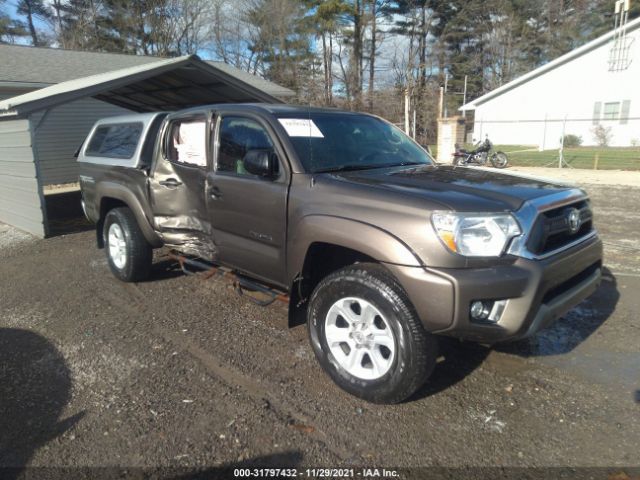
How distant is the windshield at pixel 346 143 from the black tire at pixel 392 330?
89cm

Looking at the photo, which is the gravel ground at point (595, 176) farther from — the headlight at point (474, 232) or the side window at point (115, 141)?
the headlight at point (474, 232)

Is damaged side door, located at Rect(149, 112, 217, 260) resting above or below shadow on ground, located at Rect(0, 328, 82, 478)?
above

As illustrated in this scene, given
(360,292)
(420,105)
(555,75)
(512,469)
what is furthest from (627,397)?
(555,75)

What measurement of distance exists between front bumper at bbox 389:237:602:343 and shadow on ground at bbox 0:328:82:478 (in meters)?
2.29

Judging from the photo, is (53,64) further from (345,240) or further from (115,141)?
(345,240)

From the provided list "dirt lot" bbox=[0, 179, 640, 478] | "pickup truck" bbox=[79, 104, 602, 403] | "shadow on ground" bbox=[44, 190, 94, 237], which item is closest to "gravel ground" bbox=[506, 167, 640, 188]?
"dirt lot" bbox=[0, 179, 640, 478]

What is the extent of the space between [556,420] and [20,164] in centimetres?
918

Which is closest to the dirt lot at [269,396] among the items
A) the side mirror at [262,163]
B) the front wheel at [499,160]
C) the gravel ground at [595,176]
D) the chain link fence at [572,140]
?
the side mirror at [262,163]

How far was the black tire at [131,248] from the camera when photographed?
5.26 meters

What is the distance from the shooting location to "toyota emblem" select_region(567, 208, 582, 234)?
3.12 m

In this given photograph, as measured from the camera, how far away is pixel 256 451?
2674 mm

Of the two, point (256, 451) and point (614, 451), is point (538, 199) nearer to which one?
point (614, 451)

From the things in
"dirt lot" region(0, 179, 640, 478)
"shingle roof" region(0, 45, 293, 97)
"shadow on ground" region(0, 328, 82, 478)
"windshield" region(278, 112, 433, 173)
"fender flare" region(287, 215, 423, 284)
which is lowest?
"shadow on ground" region(0, 328, 82, 478)

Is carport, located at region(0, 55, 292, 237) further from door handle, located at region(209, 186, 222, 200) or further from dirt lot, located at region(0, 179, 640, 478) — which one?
door handle, located at region(209, 186, 222, 200)
